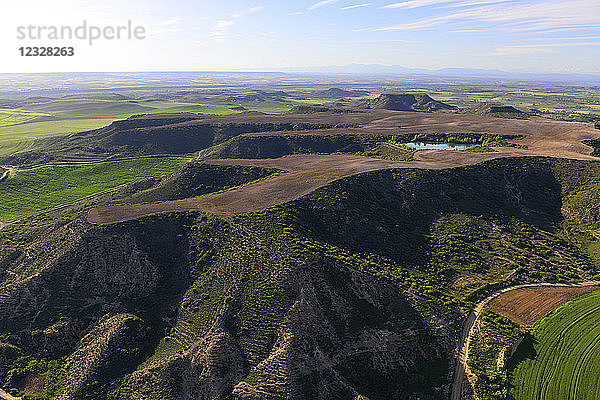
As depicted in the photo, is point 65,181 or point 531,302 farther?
point 65,181

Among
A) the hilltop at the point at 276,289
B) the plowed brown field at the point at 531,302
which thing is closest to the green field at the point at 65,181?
the hilltop at the point at 276,289

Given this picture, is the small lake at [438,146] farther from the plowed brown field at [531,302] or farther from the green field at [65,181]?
the green field at [65,181]

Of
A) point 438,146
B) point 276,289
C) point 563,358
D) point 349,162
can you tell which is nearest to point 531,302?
point 563,358

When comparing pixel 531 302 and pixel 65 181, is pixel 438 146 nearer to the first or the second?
pixel 531 302

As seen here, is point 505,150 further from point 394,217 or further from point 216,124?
point 216,124

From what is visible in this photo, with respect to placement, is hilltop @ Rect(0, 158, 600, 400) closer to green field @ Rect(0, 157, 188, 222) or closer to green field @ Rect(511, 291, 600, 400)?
green field @ Rect(511, 291, 600, 400)
